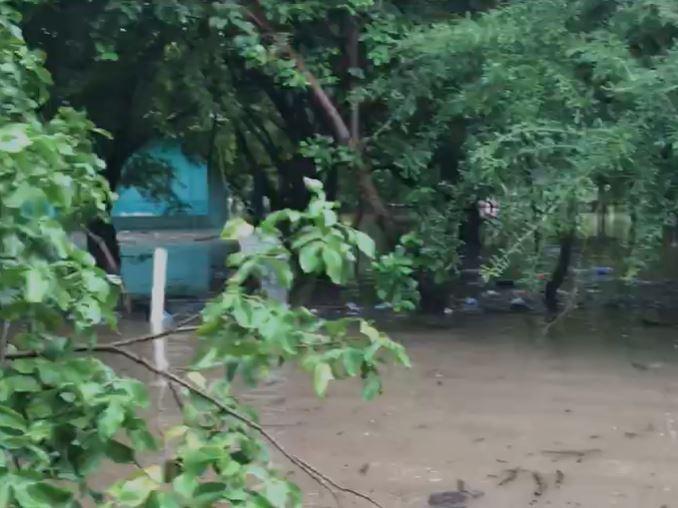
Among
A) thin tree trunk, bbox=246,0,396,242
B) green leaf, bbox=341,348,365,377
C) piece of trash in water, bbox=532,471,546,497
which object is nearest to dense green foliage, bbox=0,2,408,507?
green leaf, bbox=341,348,365,377

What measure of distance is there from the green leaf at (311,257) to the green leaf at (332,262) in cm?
2

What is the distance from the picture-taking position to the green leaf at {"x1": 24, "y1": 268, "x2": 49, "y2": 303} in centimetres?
220

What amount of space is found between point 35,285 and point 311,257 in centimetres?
60

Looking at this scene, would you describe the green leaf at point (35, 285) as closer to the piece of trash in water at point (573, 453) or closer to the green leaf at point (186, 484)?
the green leaf at point (186, 484)

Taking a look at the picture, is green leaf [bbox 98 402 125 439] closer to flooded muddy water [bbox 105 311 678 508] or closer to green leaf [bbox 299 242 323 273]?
green leaf [bbox 299 242 323 273]

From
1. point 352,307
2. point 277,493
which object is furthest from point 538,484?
point 352,307

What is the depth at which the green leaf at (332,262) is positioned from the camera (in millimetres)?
2383

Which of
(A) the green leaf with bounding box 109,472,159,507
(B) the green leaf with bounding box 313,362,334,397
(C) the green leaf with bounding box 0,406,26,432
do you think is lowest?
(A) the green leaf with bounding box 109,472,159,507

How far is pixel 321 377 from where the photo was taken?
7.84 ft

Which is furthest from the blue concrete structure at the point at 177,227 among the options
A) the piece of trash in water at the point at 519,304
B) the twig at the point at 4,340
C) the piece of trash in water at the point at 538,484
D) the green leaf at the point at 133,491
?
the green leaf at the point at 133,491

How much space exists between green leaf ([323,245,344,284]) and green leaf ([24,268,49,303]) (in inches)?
24.0

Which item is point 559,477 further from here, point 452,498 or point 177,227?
point 177,227

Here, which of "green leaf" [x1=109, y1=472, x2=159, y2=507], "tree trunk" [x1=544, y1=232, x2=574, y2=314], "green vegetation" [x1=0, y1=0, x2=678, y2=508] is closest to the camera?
"green leaf" [x1=109, y1=472, x2=159, y2=507]

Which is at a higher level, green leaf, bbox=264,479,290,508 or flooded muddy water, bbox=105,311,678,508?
green leaf, bbox=264,479,290,508
